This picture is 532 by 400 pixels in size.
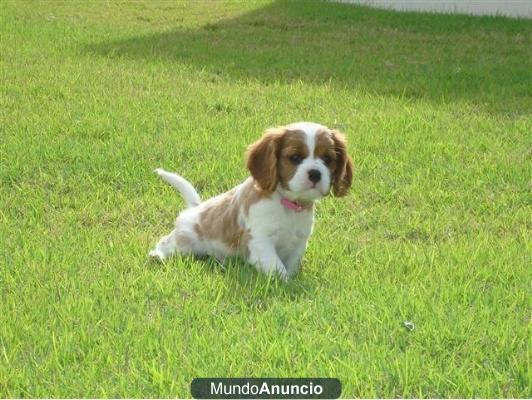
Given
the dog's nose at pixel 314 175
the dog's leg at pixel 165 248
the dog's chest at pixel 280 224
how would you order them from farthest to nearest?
1. the dog's leg at pixel 165 248
2. the dog's chest at pixel 280 224
3. the dog's nose at pixel 314 175

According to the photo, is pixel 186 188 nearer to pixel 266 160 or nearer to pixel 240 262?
pixel 240 262

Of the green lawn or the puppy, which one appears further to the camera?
the puppy

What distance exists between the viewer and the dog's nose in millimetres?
4926

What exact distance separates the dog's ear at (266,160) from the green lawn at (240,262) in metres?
0.53

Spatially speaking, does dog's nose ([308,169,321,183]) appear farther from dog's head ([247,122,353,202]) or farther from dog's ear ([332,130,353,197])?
dog's ear ([332,130,353,197])

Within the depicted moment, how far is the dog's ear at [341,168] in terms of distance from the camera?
16.8 feet

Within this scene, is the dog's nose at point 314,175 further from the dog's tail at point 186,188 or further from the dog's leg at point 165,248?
the dog's tail at point 186,188

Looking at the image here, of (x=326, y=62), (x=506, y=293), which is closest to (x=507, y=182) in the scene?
(x=506, y=293)

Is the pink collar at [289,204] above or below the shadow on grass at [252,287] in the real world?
above

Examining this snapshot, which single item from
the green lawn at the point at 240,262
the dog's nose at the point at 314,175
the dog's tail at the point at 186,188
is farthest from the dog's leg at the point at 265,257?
the dog's tail at the point at 186,188

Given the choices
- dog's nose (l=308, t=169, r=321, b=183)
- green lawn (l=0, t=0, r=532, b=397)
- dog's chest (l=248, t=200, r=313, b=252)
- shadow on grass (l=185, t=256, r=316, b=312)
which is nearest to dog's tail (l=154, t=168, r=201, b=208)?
green lawn (l=0, t=0, r=532, b=397)

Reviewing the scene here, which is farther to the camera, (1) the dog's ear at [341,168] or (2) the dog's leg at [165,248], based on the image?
(2) the dog's leg at [165,248]

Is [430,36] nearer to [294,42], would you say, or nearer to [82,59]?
[294,42]

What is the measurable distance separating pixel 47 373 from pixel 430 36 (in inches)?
492
